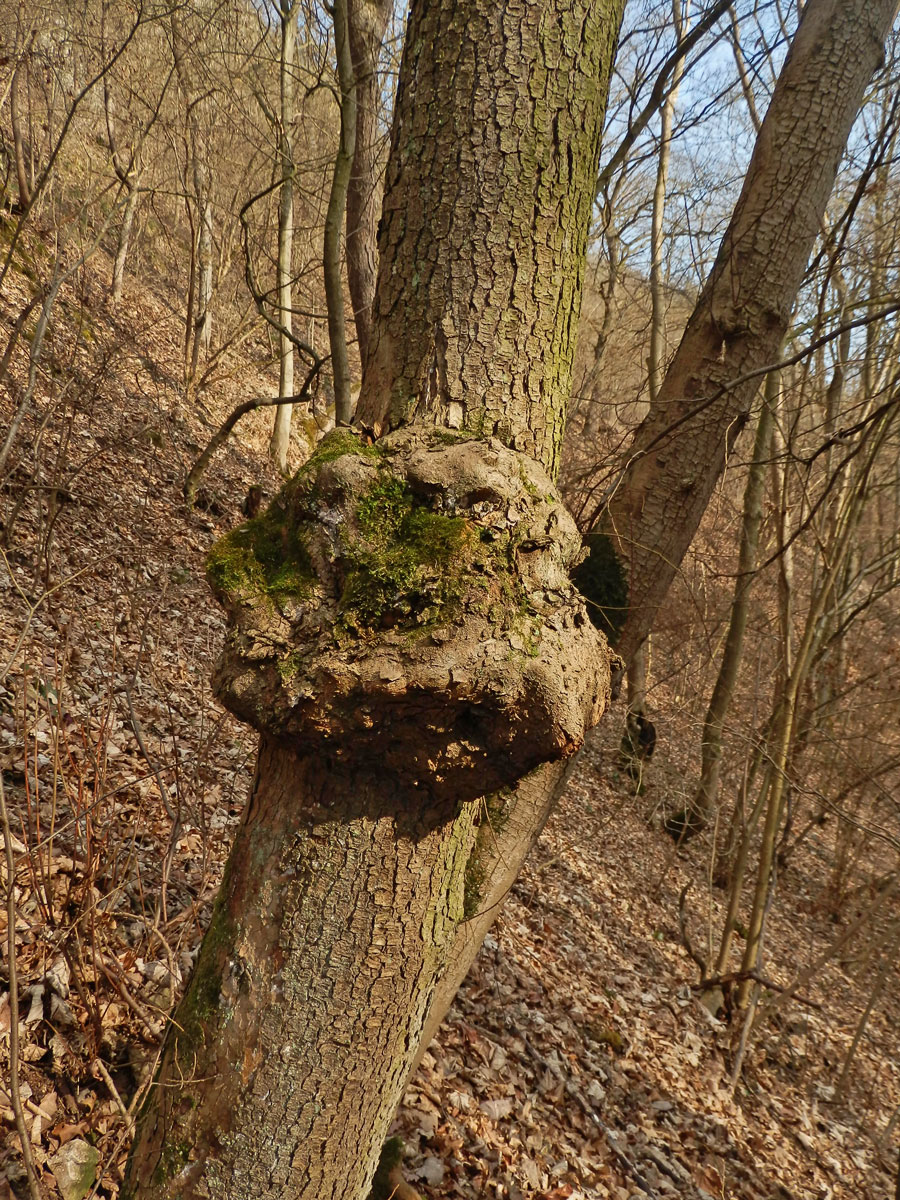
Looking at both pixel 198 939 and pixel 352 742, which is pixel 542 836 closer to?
pixel 198 939

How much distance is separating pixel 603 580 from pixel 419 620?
1.57m

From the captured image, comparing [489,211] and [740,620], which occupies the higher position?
[489,211]

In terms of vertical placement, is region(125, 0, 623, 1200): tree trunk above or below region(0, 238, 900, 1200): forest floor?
above

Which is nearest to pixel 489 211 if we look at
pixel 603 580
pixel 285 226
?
pixel 603 580

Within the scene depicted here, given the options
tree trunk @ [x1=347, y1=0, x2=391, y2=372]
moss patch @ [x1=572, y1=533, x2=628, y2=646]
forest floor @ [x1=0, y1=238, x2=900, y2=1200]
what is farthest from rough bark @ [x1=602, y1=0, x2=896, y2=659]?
tree trunk @ [x1=347, y1=0, x2=391, y2=372]

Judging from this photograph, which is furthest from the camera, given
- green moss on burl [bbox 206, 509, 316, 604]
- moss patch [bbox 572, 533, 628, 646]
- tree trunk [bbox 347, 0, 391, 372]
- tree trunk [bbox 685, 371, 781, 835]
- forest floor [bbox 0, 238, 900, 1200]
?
tree trunk [bbox 685, 371, 781, 835]

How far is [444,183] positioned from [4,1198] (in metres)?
2.70

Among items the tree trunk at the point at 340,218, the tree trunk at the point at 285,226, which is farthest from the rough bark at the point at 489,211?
the tree trunk at the point at 285,226

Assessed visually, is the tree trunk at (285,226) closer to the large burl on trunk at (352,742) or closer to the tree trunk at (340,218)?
the tree trunk at (340,218)

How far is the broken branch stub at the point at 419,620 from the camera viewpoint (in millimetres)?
1312

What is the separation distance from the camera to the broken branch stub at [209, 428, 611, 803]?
1.31 m

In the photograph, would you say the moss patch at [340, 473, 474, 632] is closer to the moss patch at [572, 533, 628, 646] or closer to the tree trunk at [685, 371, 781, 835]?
the moss patch at [572, 533, 628, 646]

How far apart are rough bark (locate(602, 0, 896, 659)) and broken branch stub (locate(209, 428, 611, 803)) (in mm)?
1455

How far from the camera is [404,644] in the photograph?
4.31ft
